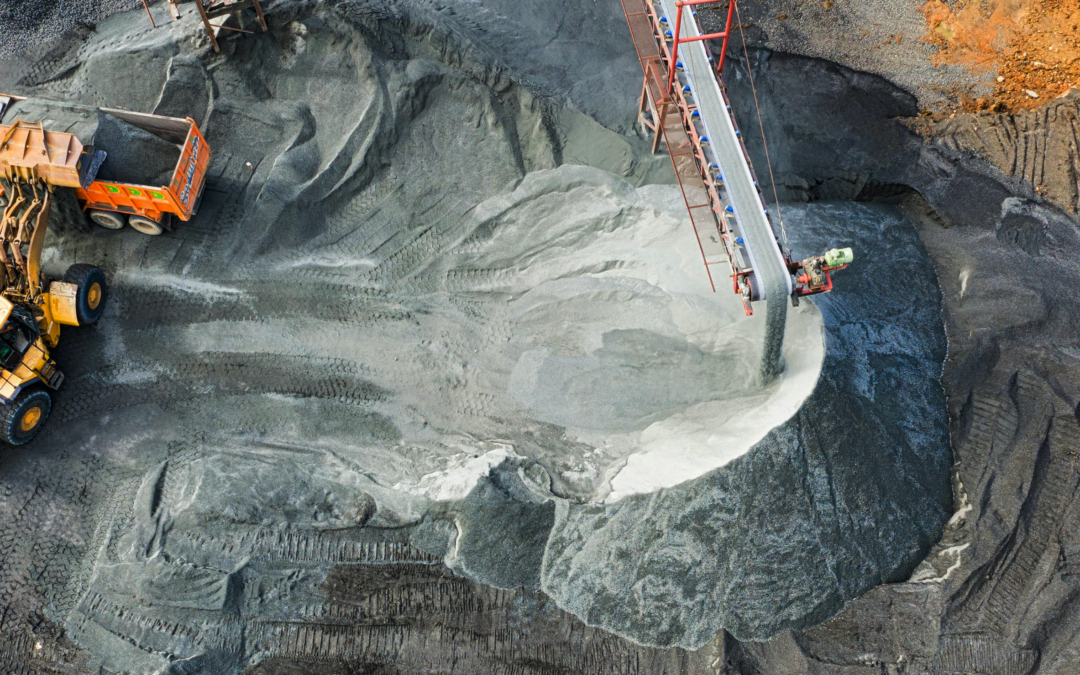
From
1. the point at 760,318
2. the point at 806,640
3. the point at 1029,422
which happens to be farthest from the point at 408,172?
the point at 1029,422

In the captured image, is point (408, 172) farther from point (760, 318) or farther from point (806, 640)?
point (806, 640)

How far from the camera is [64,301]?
787cm

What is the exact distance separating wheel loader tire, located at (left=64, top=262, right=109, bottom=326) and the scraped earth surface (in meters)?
0.18

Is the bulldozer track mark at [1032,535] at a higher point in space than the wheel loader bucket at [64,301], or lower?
lower

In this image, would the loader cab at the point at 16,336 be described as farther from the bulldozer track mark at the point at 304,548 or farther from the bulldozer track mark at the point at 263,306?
the bulldozer track mark at the point at 304,548

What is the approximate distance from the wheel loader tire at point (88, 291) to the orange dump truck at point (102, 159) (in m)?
0.80

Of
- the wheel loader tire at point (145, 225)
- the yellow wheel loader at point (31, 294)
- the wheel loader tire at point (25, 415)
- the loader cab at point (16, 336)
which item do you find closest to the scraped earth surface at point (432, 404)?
the wheel loader tire at point (145, 225)

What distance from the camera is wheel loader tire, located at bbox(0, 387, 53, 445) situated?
7426 millimetres

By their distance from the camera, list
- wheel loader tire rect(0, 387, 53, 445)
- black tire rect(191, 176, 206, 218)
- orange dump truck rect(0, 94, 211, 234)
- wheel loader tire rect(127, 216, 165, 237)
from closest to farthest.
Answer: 1. wheel loader tire rect(0, 387, 53, 445)
2. orange dump truck rect(0, 94, 211, 234)
3. wheel loader tire rect(127, 216, 165, 237)
4. black tire rect(191, 176, 206, 218)

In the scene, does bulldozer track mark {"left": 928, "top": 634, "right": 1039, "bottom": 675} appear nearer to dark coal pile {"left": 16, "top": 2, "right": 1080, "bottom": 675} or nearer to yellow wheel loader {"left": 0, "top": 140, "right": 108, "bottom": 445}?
dark coal pile {"left": 16, "top": 2, "right": 1080, "bottom": 675}

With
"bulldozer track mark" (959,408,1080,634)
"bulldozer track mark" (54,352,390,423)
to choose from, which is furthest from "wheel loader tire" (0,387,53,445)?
"bulldozer track mark" (959,408,1080,634)

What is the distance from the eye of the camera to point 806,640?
688cm

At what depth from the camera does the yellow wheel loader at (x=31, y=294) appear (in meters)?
7.54

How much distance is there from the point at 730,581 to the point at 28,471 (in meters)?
7.19
